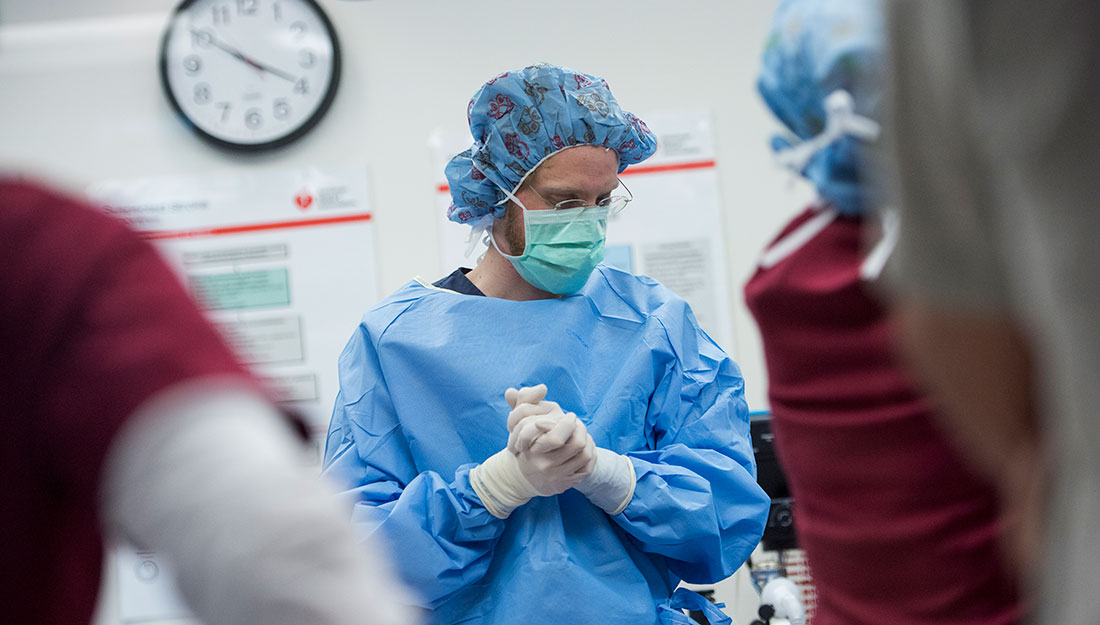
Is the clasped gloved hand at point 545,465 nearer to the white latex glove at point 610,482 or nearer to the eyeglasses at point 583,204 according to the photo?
the white latex glove at point 610,482

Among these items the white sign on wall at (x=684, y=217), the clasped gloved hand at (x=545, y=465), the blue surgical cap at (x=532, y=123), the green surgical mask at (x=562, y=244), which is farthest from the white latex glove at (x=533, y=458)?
the white sign on wall at (x=684, y=217)

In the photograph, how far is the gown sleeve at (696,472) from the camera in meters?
1.43

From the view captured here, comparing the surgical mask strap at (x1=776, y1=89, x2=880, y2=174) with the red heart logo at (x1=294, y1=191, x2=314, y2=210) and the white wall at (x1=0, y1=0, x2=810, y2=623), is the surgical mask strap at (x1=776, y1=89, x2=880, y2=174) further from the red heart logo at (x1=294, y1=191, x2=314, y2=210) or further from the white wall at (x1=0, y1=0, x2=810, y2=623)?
the red heart logo at (x1=294, y1=191, x2=314, y2=210)

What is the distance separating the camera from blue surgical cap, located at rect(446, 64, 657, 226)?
155 cm

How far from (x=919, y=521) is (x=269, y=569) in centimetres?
43

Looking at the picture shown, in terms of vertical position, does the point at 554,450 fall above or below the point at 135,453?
below

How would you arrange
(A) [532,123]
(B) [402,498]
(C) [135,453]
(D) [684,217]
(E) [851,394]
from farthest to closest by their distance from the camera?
(D) [684,217]
(A) [532,123]
(B) [402,498]
(E) [851,394]
(C) [135,453]

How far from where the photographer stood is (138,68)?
9.75ft

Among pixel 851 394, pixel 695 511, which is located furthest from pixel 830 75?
pixel 695 511

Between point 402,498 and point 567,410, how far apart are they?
272 mm

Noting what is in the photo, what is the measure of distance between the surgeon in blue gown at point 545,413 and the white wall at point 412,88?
1.28 meters

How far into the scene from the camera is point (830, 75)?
0.74 m

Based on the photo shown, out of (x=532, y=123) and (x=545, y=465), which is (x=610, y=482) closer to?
(x=545, y=465)

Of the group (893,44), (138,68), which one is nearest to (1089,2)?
(893,44)
